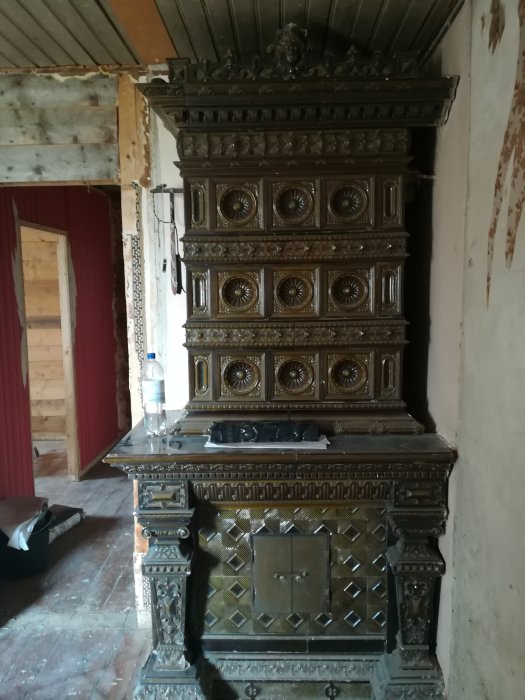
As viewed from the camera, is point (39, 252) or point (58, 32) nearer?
point (58, 32)

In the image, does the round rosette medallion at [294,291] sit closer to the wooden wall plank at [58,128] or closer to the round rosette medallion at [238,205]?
the round rosette medallion at [238,205]

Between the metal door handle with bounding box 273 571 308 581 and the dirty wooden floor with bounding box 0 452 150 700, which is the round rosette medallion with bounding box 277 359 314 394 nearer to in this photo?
the metal door handle with bounding box 273 571 308 581

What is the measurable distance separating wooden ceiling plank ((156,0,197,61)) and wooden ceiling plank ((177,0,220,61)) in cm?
2

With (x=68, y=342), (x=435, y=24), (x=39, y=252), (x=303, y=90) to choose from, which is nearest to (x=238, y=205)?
(x=303, y=90)

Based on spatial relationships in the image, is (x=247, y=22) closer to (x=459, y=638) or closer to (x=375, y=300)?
(x=375, y=300)

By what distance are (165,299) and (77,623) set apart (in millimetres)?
1603

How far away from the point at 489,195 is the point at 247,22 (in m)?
1.09

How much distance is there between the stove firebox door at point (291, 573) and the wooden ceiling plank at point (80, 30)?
2.00 meters

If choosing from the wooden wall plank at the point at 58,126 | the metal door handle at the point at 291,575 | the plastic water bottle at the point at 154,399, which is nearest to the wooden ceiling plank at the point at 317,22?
the wooden wall plank at the point at 58,126

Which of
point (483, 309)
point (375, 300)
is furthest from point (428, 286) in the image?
point (483, 309)

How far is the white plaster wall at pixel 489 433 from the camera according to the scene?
123 centimetres

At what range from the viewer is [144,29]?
1.80 metres

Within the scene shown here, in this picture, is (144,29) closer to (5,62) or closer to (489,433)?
(5,62)

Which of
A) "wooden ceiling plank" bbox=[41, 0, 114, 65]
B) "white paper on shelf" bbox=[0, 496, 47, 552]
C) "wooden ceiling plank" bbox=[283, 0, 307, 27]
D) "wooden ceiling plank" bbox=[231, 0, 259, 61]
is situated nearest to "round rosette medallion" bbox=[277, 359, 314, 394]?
"wooden ceiling plank" bbox=[231, 0, 259, 61]
